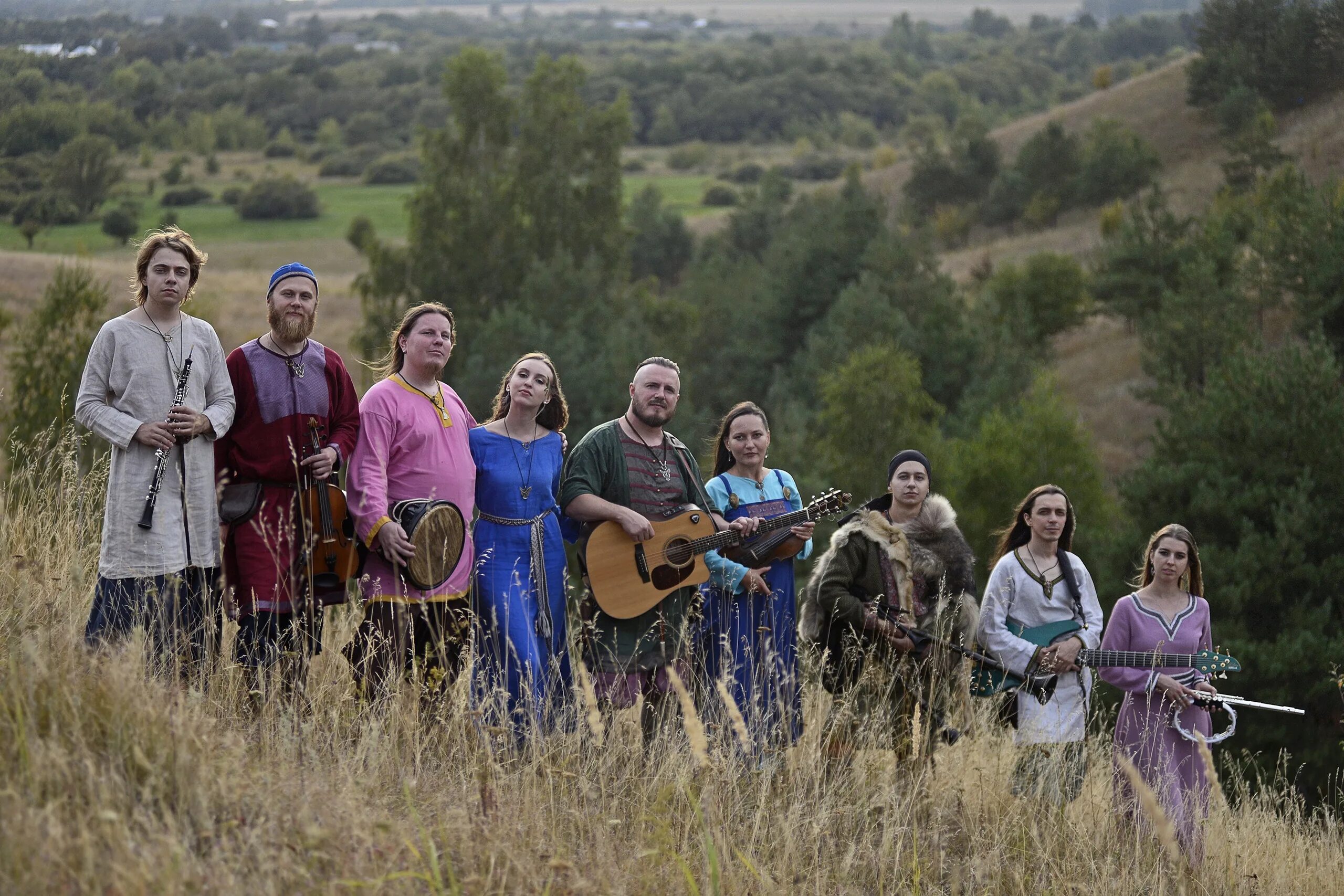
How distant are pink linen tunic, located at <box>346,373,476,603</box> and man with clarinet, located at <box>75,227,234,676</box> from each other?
1.66 feet

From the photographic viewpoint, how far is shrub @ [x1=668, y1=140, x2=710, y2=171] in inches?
4190

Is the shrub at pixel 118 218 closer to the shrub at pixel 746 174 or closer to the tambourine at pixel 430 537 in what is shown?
the tambourine at pixel 430 537

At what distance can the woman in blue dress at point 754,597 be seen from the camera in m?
5.02

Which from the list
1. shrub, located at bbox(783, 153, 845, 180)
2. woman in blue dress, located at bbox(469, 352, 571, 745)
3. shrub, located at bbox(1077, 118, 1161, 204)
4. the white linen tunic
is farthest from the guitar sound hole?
shrub, located at bbox(783, 153, 845, 180)

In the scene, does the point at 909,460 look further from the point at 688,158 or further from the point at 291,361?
the point at 688,158

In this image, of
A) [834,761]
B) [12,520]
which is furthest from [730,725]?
[12,520]

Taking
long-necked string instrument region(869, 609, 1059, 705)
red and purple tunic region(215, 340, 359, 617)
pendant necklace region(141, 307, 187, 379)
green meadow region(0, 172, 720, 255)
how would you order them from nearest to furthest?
pendant necklace region(141, 307, 187, 379) → red and purple tunic region(215, 340, 359, 617) → long-necked string instrument region(869, 609, 1059, 705) → green meadow region(0, 172, 720, 255)

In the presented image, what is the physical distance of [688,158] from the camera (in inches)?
4208

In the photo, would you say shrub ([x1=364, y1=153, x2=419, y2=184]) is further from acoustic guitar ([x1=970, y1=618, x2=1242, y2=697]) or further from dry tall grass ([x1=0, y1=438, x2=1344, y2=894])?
dry tall grass ([x1=0, y1=438, x2=1344, y2=894])

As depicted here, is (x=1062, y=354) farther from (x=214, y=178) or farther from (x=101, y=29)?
(x=101, y=29)

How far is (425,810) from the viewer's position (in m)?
3.37

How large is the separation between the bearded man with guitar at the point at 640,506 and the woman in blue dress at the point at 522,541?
118mm

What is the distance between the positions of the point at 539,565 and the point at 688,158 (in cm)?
10518

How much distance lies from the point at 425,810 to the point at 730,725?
1.47 metres
